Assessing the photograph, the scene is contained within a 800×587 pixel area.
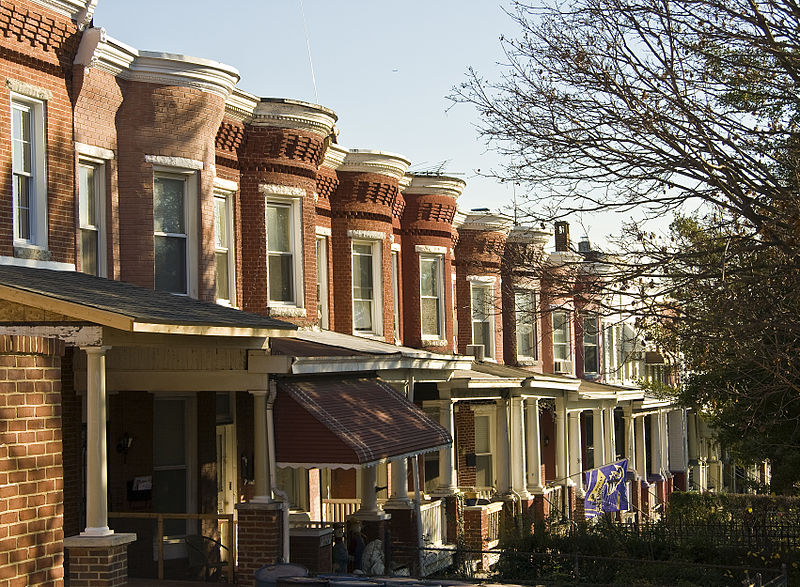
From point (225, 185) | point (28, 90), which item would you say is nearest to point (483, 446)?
point (225, 185)

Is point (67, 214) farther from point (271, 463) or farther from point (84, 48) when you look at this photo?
point (271, 463)

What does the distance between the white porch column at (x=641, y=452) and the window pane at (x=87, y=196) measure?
25346 mm

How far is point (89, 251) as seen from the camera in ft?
51.4

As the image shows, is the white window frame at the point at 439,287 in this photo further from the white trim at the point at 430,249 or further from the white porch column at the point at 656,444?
the white porch column at the point at 656,444

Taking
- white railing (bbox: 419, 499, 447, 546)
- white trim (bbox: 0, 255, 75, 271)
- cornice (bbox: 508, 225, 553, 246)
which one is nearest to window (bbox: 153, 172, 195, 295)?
white trim (bbox: 0, 255, 75, 271)

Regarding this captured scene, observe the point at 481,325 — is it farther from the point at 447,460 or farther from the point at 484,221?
the point at 447,460

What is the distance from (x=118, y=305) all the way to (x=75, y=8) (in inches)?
202

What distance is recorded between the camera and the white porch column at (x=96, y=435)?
11430 millimetres

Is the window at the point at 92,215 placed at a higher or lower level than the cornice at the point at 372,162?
lower

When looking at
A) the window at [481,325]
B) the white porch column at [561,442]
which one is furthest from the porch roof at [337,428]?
the window at [481,325]

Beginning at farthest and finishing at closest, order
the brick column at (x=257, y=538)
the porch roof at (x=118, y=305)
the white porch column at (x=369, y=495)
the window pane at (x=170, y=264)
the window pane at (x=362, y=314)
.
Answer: the window pane at (x=362, y=314)
the white porch column at (x=369, y=495)
the window pane at (x=170, y=264)
the brick column at (x=257, y=538)
the porch roof at (x=118, y=305)

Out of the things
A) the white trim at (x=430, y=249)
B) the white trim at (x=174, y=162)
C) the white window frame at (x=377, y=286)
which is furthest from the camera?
the white trim at (x=430, y=249)

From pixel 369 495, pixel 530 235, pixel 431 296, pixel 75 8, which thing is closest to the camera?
pixel 75 8

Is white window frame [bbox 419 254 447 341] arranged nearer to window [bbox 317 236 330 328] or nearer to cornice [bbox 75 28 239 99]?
window [bbox 317 236 330 328]
